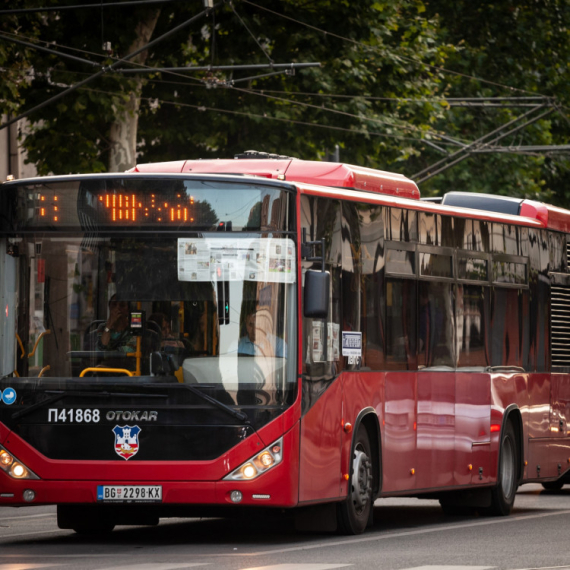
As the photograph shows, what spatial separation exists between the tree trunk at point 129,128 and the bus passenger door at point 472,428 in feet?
47.5

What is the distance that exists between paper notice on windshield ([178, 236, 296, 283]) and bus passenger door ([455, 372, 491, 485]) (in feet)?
12.3

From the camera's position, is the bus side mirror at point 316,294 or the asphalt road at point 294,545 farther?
the bus side mirror at point 316,294

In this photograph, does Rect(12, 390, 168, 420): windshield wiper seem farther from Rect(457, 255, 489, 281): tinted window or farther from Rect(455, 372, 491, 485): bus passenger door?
Rect(457, 255, 489, 281): tinted window

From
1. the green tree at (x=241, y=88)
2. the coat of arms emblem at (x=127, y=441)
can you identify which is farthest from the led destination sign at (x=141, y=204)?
the green tree at (x=241, y=88)

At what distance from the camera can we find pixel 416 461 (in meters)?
14.1

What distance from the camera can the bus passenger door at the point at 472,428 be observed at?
49.3 ft

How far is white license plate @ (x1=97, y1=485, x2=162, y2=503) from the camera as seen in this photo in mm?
11672

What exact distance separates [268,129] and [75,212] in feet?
63.9

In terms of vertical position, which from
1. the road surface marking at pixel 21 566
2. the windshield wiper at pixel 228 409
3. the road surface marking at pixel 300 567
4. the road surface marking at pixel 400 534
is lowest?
the road surface marking at pixel 400 534

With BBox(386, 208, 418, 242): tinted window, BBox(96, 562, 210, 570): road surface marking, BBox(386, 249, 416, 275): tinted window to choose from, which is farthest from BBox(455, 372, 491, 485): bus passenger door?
BBox(96, 562, 210, 570): road surface marking

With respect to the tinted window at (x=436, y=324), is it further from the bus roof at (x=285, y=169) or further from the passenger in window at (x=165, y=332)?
the passenger in window at (x=165, y=332)

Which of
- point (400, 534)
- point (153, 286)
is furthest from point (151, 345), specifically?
point (400, 534)

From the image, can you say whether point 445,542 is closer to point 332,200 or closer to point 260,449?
point 260,449

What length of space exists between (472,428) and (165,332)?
4637 mm
